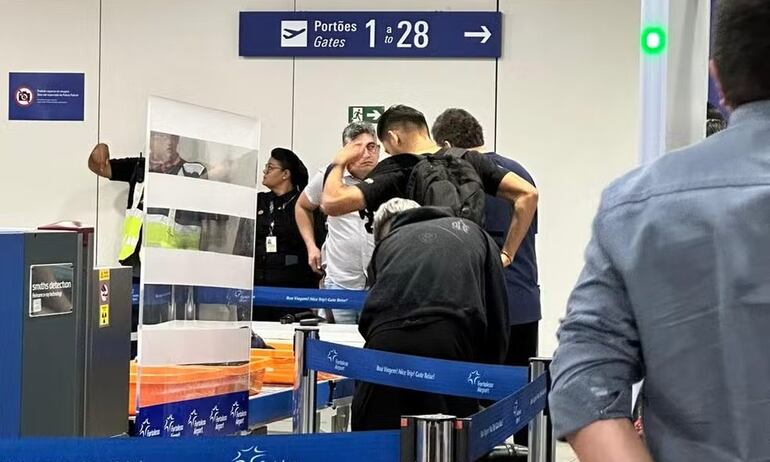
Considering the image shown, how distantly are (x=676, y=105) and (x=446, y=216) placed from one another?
0.95 m

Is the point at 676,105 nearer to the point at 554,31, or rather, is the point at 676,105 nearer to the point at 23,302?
the point at 23,302

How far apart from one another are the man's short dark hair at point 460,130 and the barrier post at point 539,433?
1.75m

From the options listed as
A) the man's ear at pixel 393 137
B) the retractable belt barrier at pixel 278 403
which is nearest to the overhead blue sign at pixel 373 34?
the man's ear at pixel 393 137

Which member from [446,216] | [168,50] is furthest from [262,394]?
[168,50]

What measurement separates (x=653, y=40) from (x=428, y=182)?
133 cm

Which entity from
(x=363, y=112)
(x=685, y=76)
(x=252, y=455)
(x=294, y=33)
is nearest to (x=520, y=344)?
(x=685, y=76)

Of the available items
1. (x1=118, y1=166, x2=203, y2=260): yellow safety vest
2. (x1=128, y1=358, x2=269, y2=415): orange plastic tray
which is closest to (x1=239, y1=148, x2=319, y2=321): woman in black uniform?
(x1=128, y1=358, x2=269, y2=415): orange plastic tray

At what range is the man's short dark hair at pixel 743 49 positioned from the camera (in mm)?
954

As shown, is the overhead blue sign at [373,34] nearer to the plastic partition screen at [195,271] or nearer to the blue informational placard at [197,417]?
the plastic partition screen at [195,271]

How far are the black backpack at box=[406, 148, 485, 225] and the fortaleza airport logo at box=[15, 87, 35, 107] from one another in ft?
15.6

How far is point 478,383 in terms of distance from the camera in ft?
9.11

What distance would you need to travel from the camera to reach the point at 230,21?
24.6 ft

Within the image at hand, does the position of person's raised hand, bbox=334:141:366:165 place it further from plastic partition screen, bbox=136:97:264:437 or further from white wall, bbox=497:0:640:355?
white wall, bbox=497:0:640:355

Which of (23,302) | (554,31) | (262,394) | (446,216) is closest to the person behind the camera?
(23,302)
